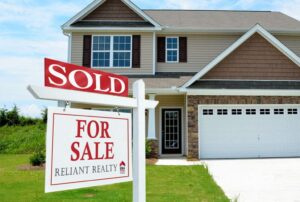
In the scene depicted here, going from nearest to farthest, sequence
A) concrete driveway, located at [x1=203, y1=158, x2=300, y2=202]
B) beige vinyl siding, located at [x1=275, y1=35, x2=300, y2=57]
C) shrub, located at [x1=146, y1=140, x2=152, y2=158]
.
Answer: concrete driveway, located at [x1=203, y1=158, x2=300, y2=202], shrub, located at [x1=146, y1=140, x2=152, y2=158], beige vinyl siding, located at [x1=275, y1=35, x2=300, y2=57]

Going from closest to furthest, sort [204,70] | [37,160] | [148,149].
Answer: [37,160]
[148,149]
[204,70]

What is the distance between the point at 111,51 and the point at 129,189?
9.31 meters

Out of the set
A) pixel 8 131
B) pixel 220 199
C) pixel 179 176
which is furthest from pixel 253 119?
pixel 8 131

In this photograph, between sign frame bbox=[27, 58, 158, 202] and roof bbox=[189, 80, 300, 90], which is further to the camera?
roof bbox=[189, 80, 300, 90]

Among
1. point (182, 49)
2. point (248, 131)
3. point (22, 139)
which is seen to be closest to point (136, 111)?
point (248, 131)

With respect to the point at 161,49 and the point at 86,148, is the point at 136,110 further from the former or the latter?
the point at 161,49

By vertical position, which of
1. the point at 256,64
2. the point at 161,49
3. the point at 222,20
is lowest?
the point at 256,64

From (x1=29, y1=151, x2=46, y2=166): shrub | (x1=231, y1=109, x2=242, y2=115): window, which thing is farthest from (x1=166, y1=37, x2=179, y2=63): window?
(x1=29, y1=151, x2=46, y2=166): shrub

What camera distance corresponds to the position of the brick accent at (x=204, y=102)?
13.1 m

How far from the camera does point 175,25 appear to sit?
1633 centimetres

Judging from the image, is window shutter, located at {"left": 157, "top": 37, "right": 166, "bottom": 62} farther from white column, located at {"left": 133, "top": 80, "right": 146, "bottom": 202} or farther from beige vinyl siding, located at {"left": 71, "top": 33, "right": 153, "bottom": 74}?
white column, located at {"left": 133, "top": 80, "right": 146, "bottom": 202}

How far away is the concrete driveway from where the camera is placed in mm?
6723

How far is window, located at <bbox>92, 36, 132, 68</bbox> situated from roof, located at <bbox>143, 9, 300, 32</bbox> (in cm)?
231

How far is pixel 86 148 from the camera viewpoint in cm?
267
